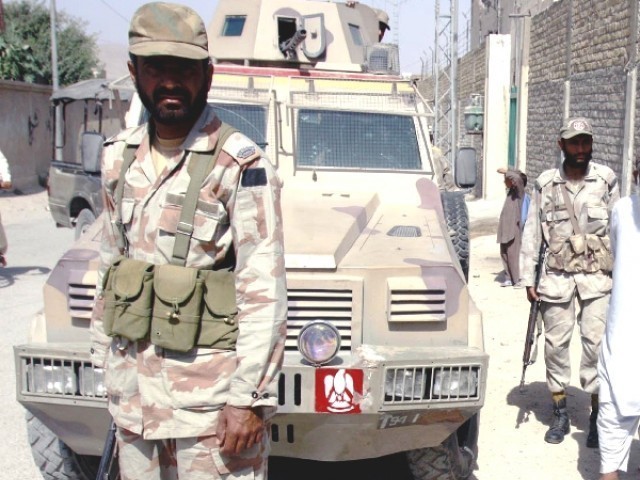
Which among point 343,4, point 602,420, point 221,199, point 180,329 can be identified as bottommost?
point 602,420

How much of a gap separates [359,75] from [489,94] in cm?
1240

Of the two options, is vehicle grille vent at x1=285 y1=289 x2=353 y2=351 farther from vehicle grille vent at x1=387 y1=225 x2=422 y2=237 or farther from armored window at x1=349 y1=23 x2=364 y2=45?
armored window at x1=349 y1=23 x2=364 y2=45

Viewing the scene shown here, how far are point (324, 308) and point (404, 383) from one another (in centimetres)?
41

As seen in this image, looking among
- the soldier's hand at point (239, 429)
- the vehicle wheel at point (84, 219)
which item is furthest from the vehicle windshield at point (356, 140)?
the vehicle wheel at point (84, 219)

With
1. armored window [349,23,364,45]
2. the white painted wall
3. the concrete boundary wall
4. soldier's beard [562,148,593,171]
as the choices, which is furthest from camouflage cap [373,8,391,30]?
the white painted wall

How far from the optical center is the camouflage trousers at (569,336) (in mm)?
4207

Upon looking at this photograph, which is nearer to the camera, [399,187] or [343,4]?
[399,187]

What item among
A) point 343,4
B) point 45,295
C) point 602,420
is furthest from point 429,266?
point 343,4

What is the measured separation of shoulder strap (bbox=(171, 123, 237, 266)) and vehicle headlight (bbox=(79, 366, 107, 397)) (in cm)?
100

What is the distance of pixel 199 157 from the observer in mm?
2217

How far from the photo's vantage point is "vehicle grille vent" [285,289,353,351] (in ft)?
10.3

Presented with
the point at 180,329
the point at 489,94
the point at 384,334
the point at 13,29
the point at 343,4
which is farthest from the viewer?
the point at 13,29

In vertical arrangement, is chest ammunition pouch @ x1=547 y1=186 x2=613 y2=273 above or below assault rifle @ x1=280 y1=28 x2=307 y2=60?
below

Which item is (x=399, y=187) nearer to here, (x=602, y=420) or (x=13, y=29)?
(x=602, y=420)
